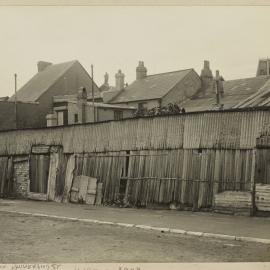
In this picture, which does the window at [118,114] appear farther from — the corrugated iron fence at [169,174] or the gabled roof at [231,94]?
the corrugated iron fence at [169,174]

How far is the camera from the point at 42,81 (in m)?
49.7

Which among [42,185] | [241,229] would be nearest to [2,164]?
[42,185]

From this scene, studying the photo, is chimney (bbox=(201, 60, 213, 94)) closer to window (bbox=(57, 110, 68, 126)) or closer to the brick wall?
window (bbox=(57, 110, 68, 126))

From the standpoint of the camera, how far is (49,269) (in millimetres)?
9430

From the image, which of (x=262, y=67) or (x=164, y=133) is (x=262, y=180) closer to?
(x=164, y=133)

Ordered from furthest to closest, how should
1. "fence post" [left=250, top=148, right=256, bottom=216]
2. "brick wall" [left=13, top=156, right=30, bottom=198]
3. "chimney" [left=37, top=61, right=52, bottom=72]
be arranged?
"chimney" [left=37, top=61, right=52, bottom=72]
"brick wall" [left=13, top=156, right=30, bottom=198]
"fence post" [left=250, top=148, right=256, bottom=216]

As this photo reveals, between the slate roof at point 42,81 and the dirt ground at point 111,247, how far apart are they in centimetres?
3311

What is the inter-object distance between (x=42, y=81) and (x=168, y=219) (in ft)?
119

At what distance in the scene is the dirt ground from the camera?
1025 centimetres

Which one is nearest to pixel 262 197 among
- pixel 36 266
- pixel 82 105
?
pixel 36 266

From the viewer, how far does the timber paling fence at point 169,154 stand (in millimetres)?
17062

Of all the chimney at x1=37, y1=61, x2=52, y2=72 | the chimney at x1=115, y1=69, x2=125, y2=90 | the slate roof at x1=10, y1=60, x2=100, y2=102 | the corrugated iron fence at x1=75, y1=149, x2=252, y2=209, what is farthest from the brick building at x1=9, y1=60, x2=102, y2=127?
the corrugated iron fence at x1=75, y1=149, x2=252, y2=209

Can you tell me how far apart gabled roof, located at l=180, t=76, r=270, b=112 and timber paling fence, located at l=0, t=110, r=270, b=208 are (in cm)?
1753

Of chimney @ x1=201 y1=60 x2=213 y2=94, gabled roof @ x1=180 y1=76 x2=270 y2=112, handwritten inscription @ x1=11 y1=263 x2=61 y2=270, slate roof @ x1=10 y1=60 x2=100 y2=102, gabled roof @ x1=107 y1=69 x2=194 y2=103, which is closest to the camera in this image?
handwritten inscription @ x1=11 y1=263 x2=61 y2=270
